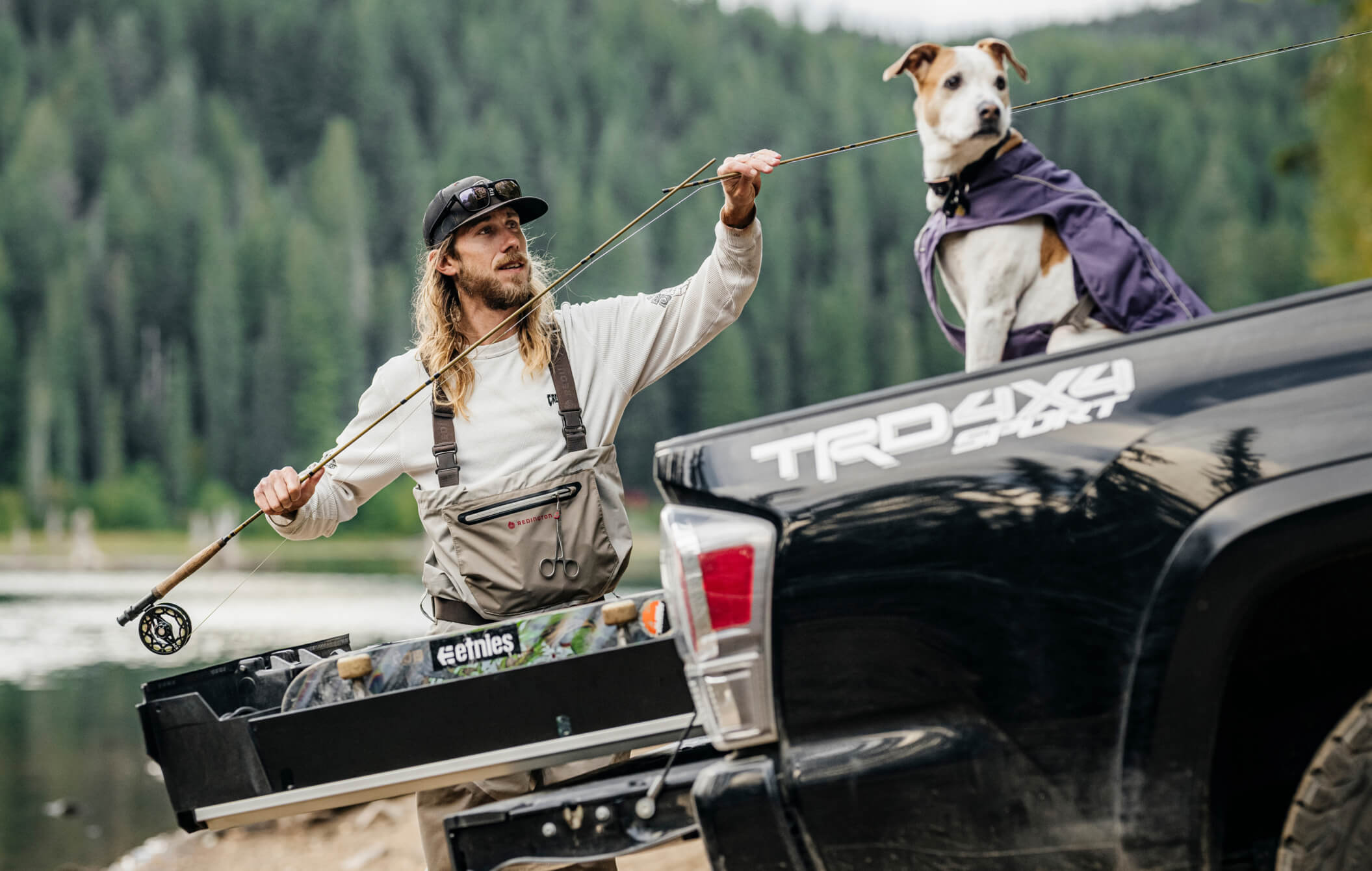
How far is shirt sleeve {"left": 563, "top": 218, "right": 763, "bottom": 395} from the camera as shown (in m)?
4.13

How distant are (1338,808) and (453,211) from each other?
309cm

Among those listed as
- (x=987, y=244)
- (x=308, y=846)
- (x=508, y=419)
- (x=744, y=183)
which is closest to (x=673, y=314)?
(x=744, y=183)

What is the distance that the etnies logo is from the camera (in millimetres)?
3322

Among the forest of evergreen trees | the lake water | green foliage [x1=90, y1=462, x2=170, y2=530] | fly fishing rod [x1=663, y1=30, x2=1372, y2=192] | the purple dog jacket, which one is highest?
the forest of evergreen trees

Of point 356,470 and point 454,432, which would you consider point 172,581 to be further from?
point 454,432

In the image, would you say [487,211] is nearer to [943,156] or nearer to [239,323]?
[943,156]

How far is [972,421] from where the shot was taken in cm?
237

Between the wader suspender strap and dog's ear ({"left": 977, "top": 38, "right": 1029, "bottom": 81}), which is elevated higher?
dog's ear ({"left": 977, "top": 38, "right": 1029, "bottom": 81})

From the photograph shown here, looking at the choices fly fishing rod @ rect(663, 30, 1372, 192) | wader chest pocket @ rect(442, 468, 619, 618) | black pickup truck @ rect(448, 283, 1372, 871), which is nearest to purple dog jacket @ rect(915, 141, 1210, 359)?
fly fishing rod @ rect(663, 30, 1372, 192)

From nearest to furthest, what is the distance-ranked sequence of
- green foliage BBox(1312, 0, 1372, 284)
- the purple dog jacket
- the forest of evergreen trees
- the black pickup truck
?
the black pickup truck
the purple dog jacket
green foliage BBox(1312, 0, 1372, 284)
the forest of evergreen trees

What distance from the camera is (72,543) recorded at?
212ft

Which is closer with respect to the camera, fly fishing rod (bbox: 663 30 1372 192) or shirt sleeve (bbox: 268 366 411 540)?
fly fishing rod (bbox: 663 30 1372 192)

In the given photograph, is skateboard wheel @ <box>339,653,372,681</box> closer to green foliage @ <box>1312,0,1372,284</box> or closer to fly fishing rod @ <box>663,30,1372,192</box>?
fly fishing rod @ <box>663,30,1372,192</box>

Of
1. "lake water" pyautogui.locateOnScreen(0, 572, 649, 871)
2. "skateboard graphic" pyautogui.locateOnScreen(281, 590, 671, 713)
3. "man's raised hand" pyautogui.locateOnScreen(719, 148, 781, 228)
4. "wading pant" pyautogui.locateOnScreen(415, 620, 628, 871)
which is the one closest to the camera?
"skateboard graphic" pyautogui.locateOnScreen(281, 590, 671, 713)
